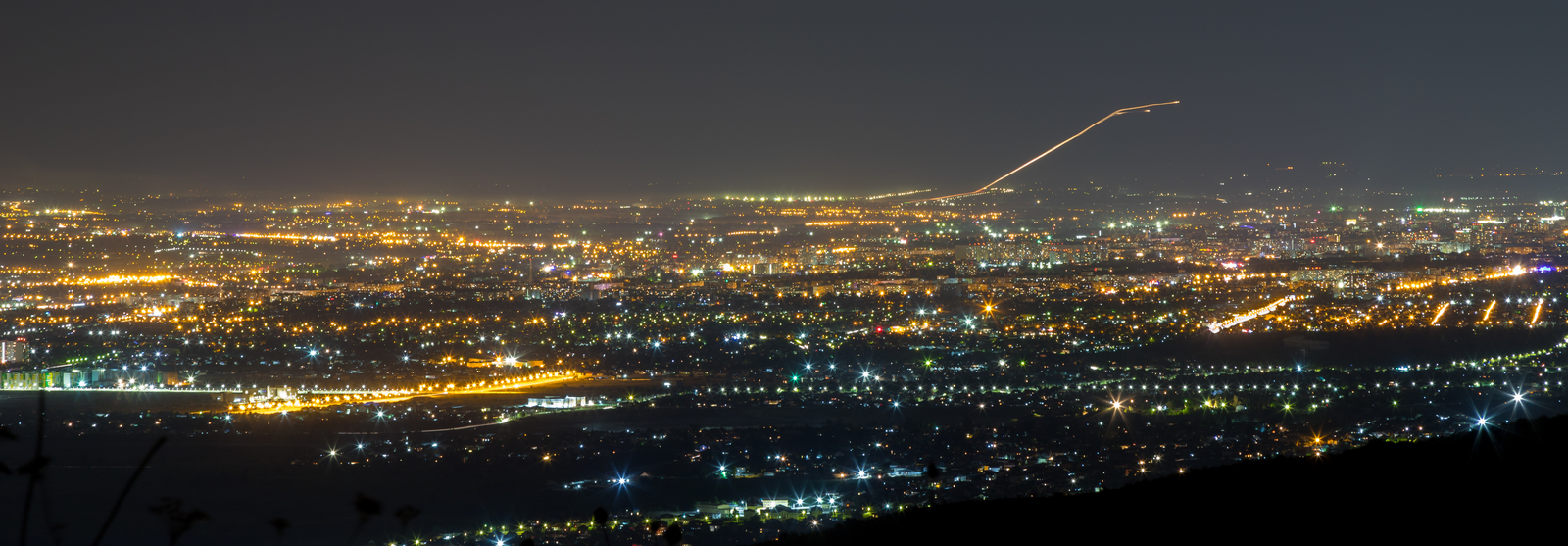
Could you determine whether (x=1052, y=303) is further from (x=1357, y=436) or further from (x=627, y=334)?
(x=1357, y=436)

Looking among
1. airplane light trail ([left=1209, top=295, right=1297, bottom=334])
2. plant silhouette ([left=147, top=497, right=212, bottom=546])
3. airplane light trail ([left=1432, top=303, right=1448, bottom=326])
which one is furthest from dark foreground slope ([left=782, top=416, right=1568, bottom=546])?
airplane light trail ([left=1432, top=303, right=1448, bottom=326])

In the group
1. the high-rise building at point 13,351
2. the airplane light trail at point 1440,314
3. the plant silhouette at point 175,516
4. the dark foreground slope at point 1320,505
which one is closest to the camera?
the plant silhouette at point 175,516

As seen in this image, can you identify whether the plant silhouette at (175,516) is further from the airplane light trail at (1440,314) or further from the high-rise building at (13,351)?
the airplane light trail at (1440,314)

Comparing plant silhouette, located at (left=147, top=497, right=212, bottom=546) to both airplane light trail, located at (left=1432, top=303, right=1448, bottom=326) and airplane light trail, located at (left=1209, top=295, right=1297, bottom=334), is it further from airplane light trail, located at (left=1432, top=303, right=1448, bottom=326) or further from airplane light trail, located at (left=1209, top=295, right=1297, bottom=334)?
airplane light trail, located at (left=1432, top=303, right=1448, bottom=326)

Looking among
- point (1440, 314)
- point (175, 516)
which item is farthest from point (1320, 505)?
point (1440, 314)

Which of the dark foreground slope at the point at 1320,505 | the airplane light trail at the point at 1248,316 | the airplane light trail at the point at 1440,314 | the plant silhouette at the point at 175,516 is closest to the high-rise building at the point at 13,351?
the dark foreground slope at the point at 1320,505

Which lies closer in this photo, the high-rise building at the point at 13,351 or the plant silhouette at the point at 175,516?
the plant silhouette at the point at 175,516

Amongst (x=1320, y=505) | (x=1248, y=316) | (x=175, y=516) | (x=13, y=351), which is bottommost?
(x=1248, y=316)

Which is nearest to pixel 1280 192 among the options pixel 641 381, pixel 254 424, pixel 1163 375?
pixel 1163 375

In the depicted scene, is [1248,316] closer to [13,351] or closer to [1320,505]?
[1320,505]
